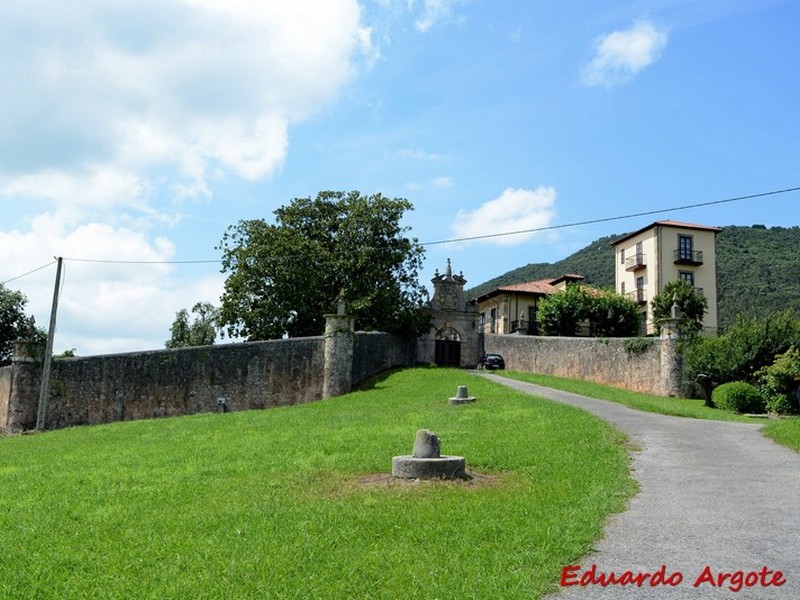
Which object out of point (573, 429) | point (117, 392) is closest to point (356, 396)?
point (117, 392)

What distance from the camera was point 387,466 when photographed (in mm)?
10648

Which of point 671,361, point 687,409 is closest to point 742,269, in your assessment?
point 671,361

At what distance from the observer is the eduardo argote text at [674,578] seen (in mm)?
5371

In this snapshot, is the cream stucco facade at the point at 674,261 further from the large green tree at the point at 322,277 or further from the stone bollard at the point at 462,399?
the stone bollard at the point at 462,399

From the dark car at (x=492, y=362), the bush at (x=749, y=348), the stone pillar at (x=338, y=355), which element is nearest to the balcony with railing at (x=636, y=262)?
the dark car at (x=492, y=362)

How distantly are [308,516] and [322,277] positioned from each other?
29.7 m

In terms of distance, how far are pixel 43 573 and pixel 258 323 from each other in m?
31.3

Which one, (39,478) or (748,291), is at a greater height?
(748,291)

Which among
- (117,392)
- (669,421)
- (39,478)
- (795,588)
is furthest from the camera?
(117,392)

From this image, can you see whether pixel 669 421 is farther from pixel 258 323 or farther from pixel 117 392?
pixel 258 323

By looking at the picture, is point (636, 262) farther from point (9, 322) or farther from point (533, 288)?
point (9, 322)

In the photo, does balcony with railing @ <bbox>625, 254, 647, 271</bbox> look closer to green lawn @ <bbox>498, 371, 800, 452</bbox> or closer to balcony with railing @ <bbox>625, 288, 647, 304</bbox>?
balcony with railing @ <bbox>625, 288, 647, 304</bbox>

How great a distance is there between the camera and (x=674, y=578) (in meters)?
5.48

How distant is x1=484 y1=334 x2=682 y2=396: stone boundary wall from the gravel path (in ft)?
57.3
